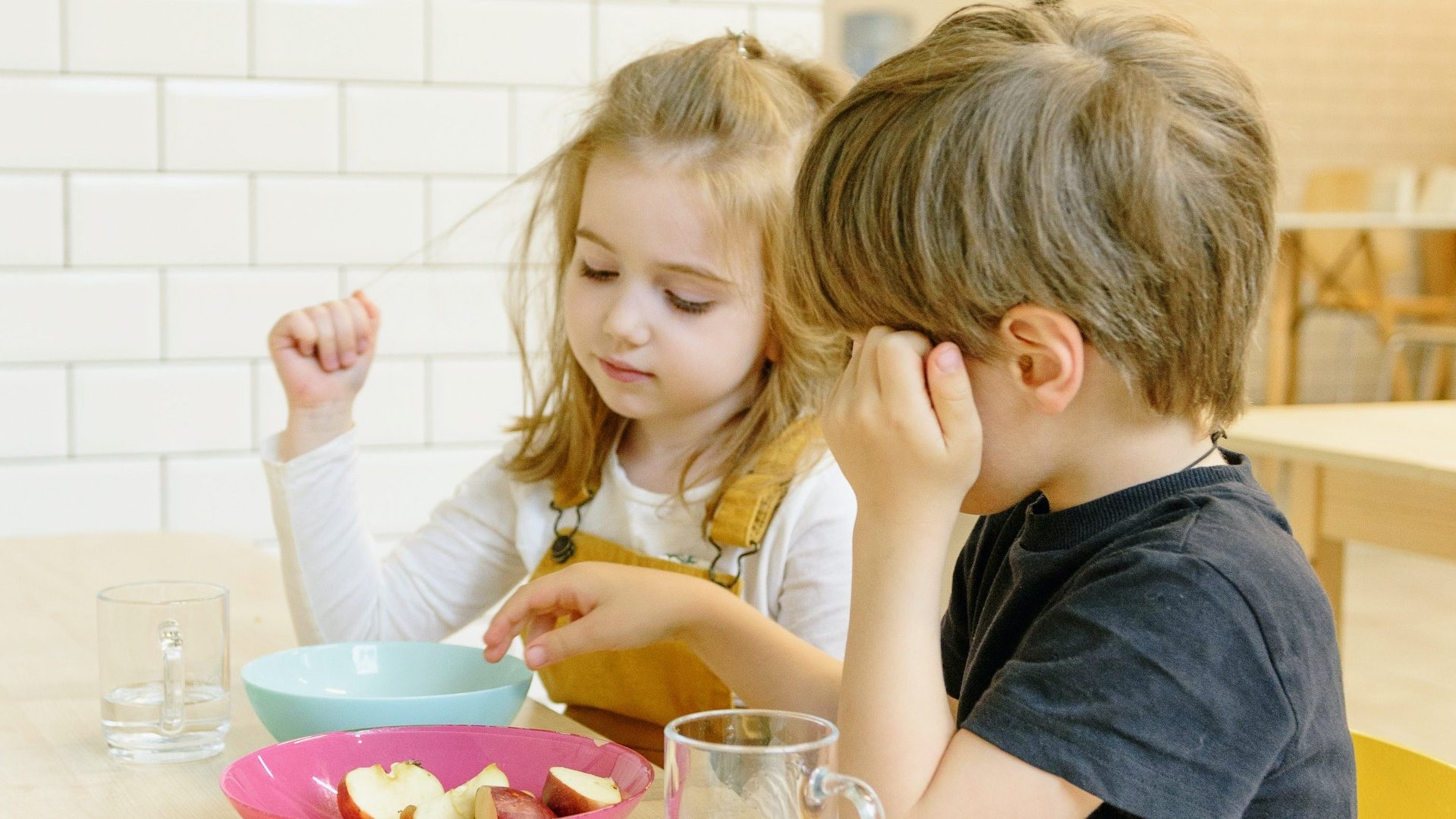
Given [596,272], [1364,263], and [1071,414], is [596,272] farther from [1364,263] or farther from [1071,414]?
[1364,263]

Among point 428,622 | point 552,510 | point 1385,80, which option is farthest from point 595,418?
point 1385,80

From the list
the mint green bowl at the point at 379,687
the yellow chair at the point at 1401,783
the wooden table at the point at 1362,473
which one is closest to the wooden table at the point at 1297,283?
the wooden table at the point at 1362,473

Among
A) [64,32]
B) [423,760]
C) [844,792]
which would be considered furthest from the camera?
[64,32]

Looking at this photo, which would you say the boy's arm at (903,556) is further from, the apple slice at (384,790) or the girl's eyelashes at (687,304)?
the girl's eyelashes at (687,304)

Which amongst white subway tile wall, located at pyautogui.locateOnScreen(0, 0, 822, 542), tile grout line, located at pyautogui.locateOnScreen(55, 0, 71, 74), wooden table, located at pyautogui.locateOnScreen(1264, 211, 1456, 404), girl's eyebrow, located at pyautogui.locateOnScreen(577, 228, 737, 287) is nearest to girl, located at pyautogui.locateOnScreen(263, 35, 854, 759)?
girl's eyebrow, located at pyautogui.locateOnScreen(577, 228, 737, 287)

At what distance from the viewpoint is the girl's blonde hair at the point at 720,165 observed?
1.16 m

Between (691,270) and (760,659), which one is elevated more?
(691,270)

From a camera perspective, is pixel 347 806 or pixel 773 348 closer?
pixel 347 806

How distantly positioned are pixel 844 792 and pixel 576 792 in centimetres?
17

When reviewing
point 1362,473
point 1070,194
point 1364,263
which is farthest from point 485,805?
point 1364,263

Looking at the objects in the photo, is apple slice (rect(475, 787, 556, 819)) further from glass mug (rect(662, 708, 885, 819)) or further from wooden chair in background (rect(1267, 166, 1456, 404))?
wooden chair in background (rect(1267, 166, 1456, 404))

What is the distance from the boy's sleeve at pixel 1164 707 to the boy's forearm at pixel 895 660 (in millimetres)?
39

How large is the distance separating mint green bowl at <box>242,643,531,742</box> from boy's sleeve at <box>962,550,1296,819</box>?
0.29m

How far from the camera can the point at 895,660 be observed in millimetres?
737
